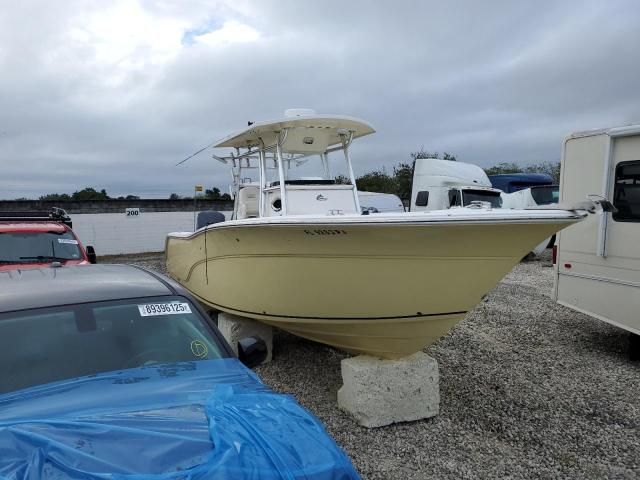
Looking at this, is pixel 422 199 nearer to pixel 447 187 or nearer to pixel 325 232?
pixel 447 187

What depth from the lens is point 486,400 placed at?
4957mm

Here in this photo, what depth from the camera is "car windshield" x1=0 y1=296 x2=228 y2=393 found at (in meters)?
2.52

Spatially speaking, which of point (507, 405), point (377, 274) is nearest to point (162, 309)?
point (377, 274)

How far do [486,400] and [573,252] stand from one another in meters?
2.77

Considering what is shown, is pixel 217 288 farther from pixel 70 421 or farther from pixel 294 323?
pixel 70 421

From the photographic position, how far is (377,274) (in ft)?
14.1

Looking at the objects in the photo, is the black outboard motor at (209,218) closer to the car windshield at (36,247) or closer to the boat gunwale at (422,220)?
the car windshield at (36,247)

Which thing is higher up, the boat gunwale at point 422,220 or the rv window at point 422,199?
the boat gunwale at point 422,220

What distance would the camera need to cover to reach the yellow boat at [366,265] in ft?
13.0

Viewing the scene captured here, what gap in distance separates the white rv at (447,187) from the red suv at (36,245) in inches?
367

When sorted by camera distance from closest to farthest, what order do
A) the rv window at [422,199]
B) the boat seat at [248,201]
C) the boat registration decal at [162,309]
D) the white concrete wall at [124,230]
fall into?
1. the boat registration decal at [162,309]
2. the boat seat at [248,201]
3. the rv window at [422,199]
4. the white concrete wall at [124,230]

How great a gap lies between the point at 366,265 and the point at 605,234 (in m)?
Result: 3.52

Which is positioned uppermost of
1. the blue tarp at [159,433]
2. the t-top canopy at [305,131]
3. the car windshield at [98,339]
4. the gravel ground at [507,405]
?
the t-top canopy at [305,131]

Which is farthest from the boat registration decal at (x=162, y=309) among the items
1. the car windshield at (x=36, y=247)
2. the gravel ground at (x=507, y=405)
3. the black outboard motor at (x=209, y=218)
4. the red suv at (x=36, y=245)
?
the car windshield at (x=36, y=247)
